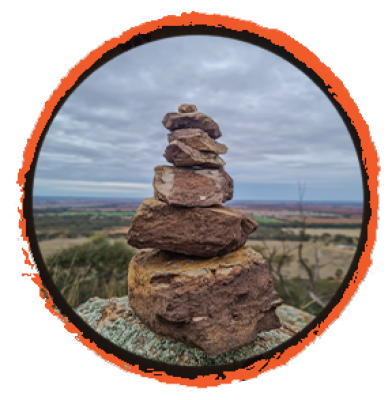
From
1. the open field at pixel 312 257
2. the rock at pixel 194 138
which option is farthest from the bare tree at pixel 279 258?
the rock at pixel 194 138

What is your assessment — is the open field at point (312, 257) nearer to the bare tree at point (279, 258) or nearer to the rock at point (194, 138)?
the bare tree at point (279, 258)

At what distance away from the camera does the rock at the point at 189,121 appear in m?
2.94

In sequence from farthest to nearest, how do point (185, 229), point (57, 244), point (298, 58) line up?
point (57, 244), point (185, 229), point (298, 58)

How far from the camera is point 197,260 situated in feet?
9.25

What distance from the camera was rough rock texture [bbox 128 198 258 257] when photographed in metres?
2.63

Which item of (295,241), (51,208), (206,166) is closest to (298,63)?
(206,166)

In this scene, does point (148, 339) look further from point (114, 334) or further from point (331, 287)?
point (331, 287)

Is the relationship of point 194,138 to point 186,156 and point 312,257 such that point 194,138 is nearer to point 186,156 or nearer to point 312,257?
point 186,156

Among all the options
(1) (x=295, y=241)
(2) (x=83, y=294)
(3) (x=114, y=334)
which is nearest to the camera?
(3) (x=114, y=334)

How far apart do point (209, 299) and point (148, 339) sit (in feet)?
3.73

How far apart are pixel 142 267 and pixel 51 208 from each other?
2213 mm

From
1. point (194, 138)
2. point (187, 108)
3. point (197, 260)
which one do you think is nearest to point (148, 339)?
point (197, 260)

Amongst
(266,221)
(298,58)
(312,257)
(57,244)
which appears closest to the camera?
(298,58)

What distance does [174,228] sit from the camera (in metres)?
2.68
